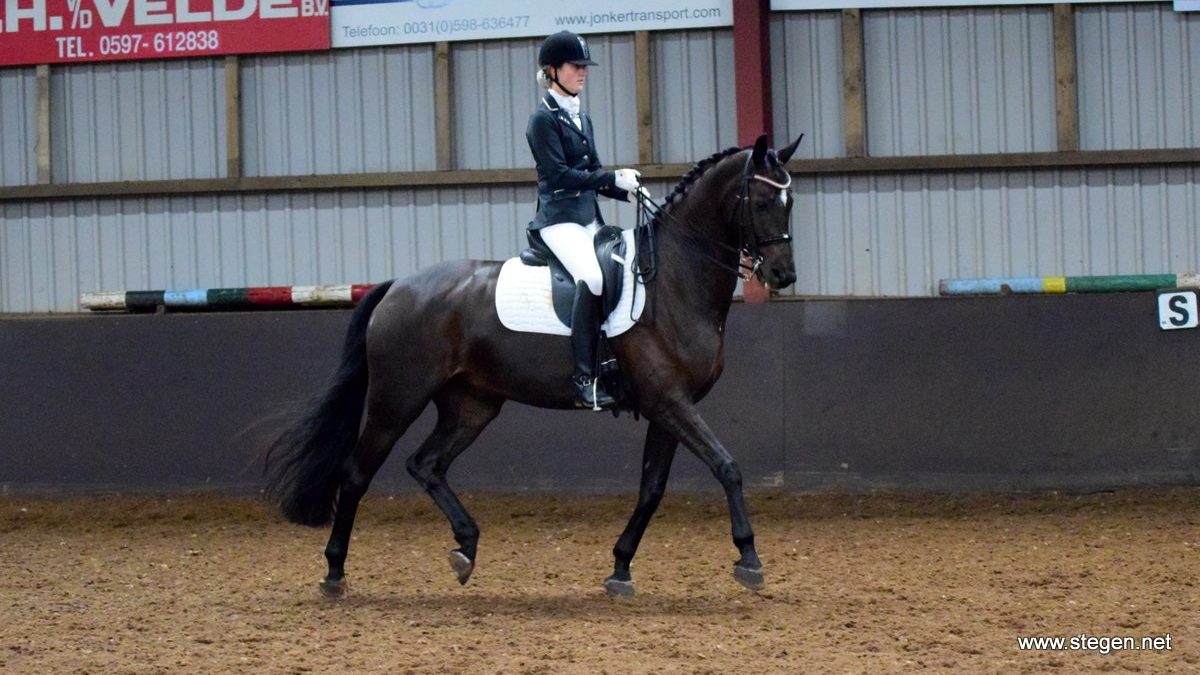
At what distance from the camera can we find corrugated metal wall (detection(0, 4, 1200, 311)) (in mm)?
8734

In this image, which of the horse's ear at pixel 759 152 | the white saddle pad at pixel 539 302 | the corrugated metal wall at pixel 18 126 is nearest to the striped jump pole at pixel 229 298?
the corrugated metal wall at pixel 18 126

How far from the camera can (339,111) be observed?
942cm

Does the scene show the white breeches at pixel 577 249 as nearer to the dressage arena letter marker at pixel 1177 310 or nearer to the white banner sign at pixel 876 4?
the white banner sign at pixel 876 4

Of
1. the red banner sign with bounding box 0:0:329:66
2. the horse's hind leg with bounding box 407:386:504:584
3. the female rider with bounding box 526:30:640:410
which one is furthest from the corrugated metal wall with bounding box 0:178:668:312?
the female rider with bounding box 526:30:640:410

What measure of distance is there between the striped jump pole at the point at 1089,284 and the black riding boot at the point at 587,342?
147 inches

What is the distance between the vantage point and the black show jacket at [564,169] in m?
5.50

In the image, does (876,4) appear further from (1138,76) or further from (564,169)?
(564,169)

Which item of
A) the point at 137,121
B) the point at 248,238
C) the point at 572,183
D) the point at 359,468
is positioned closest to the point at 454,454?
the point at 359,468

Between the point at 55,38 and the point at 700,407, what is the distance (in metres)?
5.13

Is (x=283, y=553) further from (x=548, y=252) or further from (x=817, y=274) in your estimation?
(x=817, y=274)

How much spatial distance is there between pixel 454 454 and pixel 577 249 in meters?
1.03

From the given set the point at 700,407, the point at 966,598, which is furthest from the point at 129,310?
the point at 966,598

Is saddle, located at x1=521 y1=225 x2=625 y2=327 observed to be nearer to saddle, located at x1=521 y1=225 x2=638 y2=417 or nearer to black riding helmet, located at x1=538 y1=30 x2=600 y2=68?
saddle, located at x1=521 y1=225 x2=638 y2=417

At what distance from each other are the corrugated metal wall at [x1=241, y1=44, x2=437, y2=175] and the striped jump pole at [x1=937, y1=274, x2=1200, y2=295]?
3.78 meters
